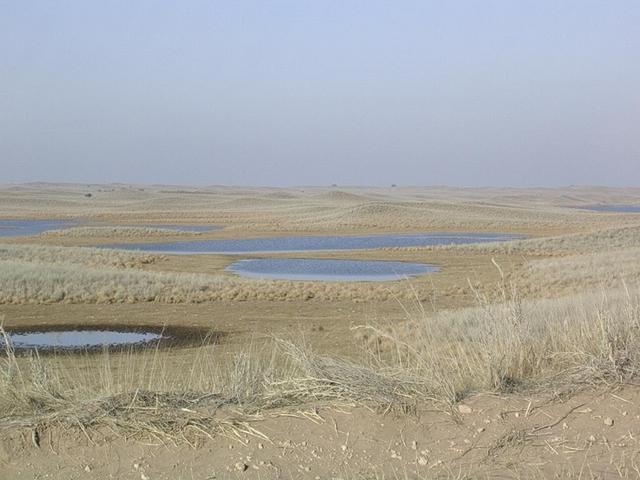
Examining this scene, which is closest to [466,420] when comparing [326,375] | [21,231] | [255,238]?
[326,375]

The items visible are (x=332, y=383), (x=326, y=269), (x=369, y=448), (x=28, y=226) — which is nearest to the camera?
(x=369, y=448)

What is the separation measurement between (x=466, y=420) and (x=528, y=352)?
1.32 metres

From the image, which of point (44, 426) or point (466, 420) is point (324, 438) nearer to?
point (466, 420)

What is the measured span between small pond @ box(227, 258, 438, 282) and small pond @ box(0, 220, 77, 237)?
33930 mm

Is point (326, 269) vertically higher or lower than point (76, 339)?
lower

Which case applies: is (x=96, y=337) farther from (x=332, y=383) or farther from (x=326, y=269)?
(x=326, y=269)

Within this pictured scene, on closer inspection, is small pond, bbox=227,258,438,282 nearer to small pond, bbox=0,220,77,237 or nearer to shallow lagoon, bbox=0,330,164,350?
shallow lagoon, bbox=0,330,164,350

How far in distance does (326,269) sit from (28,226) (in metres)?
52.6

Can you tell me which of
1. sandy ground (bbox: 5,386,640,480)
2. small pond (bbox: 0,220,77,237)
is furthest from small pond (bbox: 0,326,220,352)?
small pond (bbox: 0,220,77,237)

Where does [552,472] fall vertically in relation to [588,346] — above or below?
below

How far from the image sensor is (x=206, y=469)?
5.06 meters

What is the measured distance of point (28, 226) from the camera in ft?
267

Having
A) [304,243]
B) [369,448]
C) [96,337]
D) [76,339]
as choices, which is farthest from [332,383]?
[304,243]

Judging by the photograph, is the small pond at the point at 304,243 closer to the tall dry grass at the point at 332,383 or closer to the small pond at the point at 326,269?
the small pond at the point at 326,269
